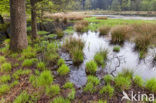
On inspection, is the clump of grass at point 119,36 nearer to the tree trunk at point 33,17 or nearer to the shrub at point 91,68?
the shrub at point 91,68

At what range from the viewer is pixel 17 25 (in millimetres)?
3633

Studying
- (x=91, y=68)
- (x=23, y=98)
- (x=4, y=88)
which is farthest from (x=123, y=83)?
(x=4, y=88)

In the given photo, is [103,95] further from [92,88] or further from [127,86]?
[127,86]

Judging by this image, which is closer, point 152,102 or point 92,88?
point 152,102

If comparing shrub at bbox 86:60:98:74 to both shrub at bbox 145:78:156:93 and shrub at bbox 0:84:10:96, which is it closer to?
shrub at bbox 145:78:156:93

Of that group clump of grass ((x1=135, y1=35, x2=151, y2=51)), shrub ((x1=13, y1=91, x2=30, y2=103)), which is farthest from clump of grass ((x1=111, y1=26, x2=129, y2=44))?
shrub ((x1=13, y1=91, x2=30, y2=103))

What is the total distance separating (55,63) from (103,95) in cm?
223

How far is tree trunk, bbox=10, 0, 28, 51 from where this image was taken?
3.48 m

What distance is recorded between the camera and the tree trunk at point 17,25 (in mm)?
3480

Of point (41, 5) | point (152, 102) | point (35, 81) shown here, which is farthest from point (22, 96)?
point (41, 5)

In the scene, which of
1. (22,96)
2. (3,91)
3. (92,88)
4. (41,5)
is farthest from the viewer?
(41,5)

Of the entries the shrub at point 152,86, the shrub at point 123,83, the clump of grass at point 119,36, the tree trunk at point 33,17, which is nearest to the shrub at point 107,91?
the shrub at point 123,83

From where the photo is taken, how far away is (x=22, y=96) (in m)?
1.91

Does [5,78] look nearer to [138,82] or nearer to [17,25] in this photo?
[17,25]
